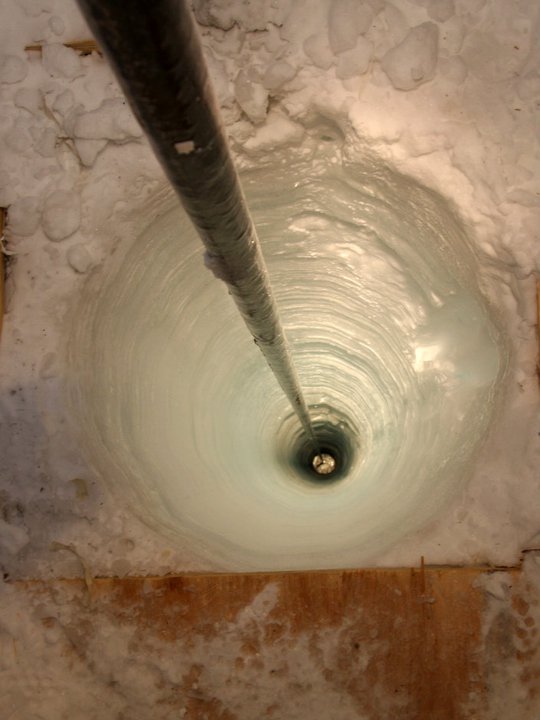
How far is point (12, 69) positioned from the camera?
2326 mm

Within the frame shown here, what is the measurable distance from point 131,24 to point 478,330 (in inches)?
65.8

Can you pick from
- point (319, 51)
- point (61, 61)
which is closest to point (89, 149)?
point (61, 61)

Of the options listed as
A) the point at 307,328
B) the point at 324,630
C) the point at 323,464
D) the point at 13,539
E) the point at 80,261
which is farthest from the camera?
the point at 323,464

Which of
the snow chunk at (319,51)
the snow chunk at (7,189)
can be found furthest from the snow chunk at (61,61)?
the snow chunk at (319,51)

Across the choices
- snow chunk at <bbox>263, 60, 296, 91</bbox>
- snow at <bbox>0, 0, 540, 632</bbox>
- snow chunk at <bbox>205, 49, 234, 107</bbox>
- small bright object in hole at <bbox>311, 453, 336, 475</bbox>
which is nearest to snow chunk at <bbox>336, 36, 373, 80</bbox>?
snow at <bbox>0, 0, 540, 632</bbox>

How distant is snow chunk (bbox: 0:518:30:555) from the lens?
2047mm

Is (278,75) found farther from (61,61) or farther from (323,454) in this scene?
(323,454)

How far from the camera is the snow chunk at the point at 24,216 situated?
2250 mm

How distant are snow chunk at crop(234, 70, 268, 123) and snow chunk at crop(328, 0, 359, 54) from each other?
0.29 m

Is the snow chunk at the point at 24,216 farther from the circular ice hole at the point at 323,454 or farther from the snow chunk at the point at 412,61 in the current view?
the circular ice hole at the point at 323,454

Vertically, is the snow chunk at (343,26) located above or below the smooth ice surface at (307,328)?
above

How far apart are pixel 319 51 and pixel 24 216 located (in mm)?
1141

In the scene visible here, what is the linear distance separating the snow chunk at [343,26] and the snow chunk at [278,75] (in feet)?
0.55

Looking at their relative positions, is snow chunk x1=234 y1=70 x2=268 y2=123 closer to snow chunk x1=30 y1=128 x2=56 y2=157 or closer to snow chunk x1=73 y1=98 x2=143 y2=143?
snow chunk x1=73 y1=98 x2=143 y2=143
